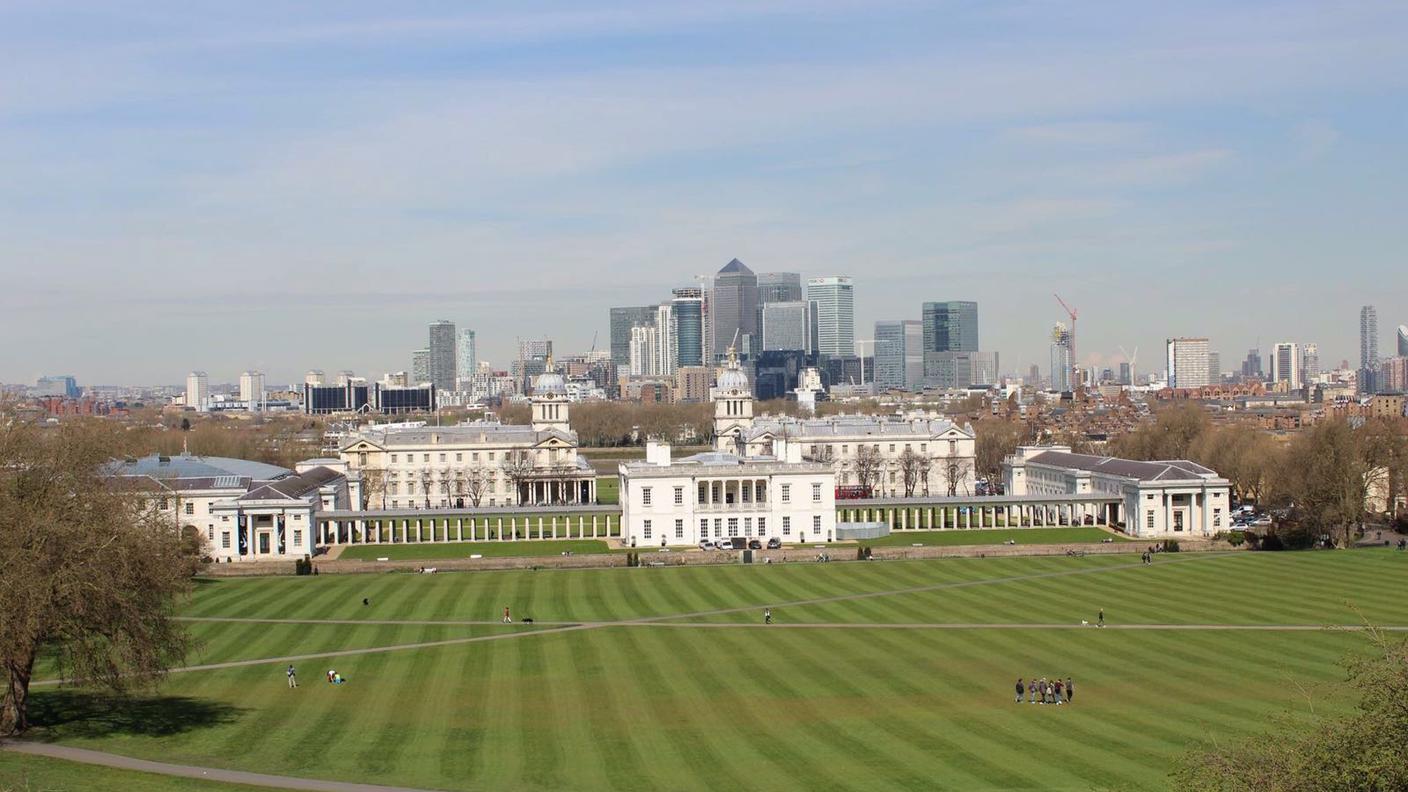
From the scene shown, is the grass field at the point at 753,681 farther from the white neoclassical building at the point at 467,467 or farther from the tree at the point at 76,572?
the white neoclassical building at the point at 467,467

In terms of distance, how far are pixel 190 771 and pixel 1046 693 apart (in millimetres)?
24762

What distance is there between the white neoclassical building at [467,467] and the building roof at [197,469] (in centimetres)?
1210

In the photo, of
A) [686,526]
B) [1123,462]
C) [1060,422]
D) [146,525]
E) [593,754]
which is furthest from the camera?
[1060,422]

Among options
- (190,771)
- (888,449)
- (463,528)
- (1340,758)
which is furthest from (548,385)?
(1340,758)

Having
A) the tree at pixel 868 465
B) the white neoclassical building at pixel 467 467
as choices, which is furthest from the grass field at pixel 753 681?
the tree at pixel 868 465

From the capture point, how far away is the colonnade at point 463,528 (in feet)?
328

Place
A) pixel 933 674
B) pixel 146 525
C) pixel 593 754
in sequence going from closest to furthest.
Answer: pixel 593 754, pixel 146 525, pixel 933 674

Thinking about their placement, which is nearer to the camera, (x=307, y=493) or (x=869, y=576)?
(x=869, y=576)

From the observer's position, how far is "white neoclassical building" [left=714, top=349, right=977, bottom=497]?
128500mm

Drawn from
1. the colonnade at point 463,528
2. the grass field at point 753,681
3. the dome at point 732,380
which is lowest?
the grass field at point 753,681

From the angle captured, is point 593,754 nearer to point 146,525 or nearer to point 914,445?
point 146,525

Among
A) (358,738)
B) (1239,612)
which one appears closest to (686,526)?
(1239,612)

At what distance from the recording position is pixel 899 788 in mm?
36406

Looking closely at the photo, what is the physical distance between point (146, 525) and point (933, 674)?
998 inches
